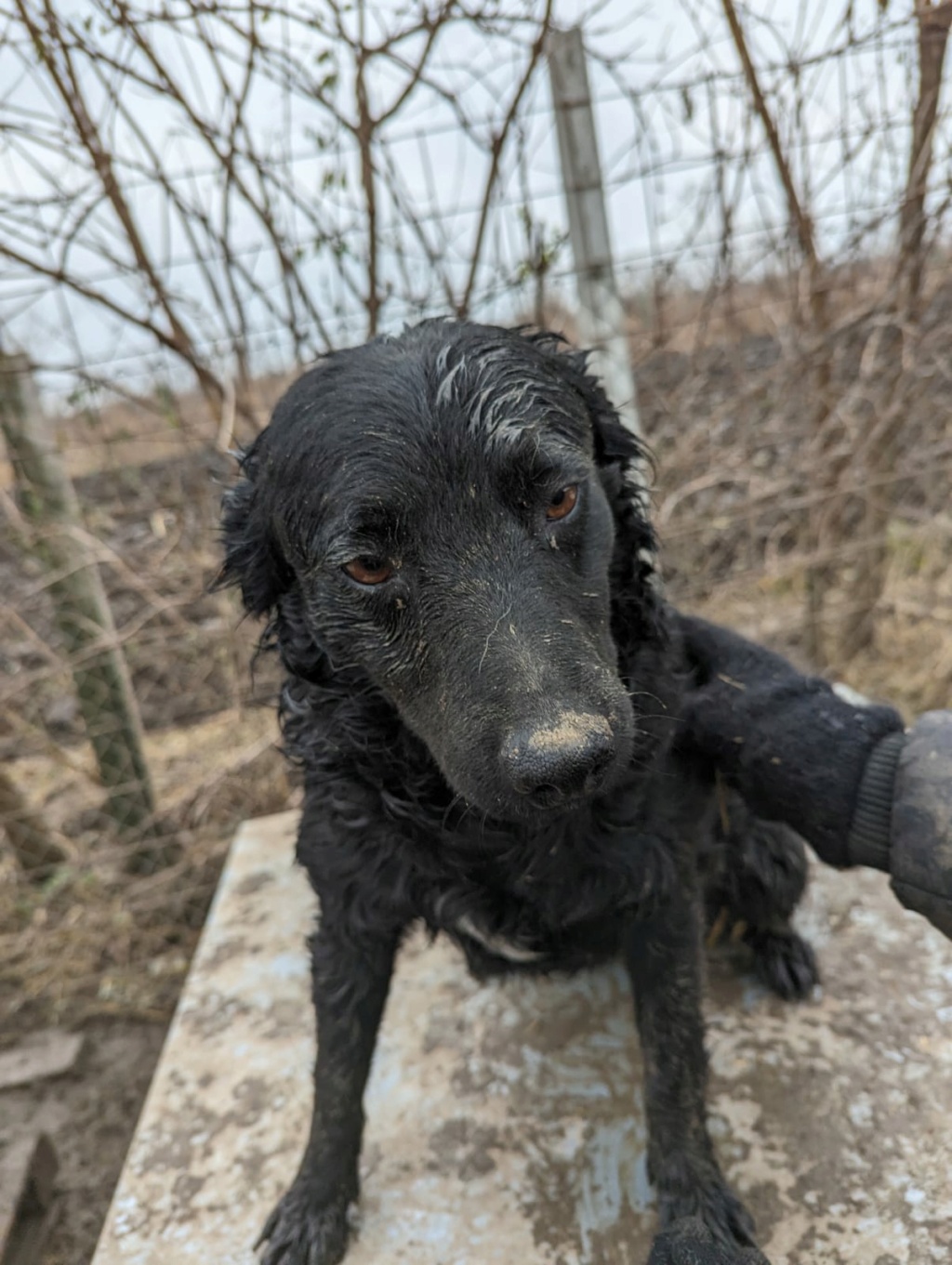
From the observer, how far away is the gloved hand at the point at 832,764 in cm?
170

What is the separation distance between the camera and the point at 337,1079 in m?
1.92

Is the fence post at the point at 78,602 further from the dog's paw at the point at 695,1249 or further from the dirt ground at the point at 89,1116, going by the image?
the dog's paw at the point at 695,1249

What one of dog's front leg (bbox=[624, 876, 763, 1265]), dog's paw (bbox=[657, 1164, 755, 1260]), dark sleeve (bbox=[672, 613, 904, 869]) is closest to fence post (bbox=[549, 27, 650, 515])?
dark sleeve (bbox=[672, 613, 904, 869])

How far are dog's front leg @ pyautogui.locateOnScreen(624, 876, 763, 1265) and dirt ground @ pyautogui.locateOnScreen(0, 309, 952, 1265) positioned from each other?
1997 millimetres

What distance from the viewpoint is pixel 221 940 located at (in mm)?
2912

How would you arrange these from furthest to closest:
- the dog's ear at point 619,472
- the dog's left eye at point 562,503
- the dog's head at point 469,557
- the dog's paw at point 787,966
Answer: the dog's paw at point 787,966 < the dog's ear at point 619,472 < the dog's left eye at point 562,503 < the dog's head at point 469,557

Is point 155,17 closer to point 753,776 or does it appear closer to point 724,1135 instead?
point 753,776

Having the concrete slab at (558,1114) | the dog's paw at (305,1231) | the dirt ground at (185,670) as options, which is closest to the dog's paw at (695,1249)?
the concrete slab at (558,1114)

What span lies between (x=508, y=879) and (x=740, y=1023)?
86 centimetres

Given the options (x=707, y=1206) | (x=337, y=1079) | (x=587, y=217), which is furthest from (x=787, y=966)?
(x=587, y=217)

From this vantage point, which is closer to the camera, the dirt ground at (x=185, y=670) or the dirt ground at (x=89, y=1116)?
the dirt ground at (x=89, y=1116)

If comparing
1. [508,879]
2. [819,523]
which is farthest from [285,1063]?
[819,523]

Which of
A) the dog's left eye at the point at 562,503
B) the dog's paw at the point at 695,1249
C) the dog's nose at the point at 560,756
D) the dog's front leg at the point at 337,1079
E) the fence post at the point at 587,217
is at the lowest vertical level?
the dog's paw at the point at 695,1249

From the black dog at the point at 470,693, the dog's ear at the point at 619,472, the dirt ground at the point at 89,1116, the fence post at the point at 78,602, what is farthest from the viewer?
the fence post at the point at 78,602
